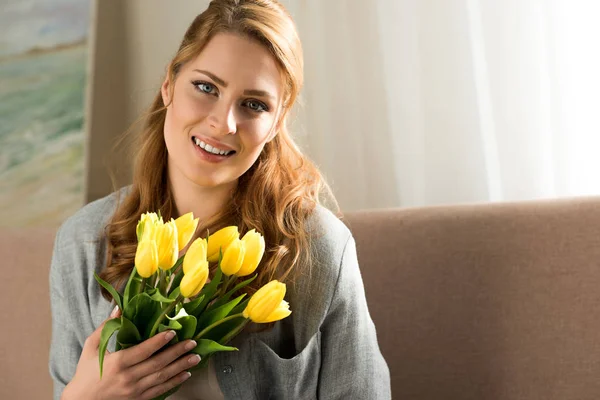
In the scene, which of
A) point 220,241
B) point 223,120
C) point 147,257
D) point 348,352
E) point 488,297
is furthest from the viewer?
point 488,297

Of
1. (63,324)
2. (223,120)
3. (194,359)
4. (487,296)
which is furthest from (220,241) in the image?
A: (487,296)

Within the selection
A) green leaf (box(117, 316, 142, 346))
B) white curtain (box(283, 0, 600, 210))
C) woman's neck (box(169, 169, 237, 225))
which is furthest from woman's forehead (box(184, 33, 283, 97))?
white curtain (box(283, 0, 600, 210))

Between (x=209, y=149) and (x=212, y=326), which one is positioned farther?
(x=209, y=149)

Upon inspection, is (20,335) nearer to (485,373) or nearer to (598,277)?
(485,373)

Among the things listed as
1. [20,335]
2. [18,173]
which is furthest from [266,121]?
[18,173]

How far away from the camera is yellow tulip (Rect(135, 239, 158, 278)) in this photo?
93cm

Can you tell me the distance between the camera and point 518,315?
1.61 m

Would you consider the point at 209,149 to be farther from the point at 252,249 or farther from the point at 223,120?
the point at 252,249

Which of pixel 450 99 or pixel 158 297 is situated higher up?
pixel 450 99

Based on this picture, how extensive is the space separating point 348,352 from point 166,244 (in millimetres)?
565

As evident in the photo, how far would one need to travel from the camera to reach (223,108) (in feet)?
4.28

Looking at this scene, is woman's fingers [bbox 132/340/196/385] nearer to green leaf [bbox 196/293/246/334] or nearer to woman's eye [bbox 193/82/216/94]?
green leaf [bbox 196/293/246/334]

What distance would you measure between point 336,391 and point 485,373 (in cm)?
39

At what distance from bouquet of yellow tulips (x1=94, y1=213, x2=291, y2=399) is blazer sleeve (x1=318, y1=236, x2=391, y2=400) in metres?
0.36
